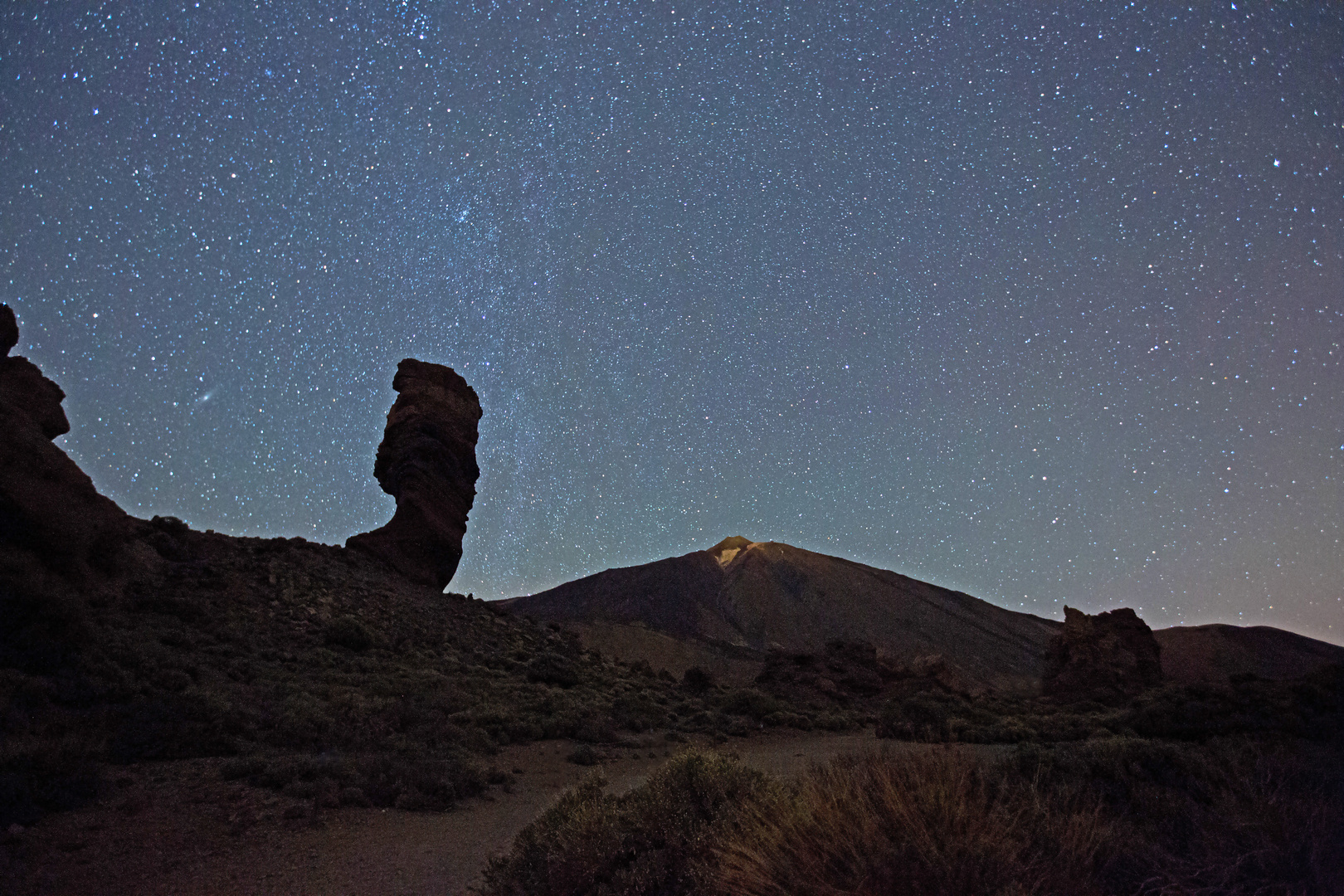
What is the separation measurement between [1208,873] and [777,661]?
26188 mm

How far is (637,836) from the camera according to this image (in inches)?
200

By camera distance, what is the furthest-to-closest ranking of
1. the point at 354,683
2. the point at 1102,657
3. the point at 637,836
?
the point at 1102,657 → the point at 354,683 → the point at 637,836

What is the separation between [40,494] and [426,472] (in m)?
17.7

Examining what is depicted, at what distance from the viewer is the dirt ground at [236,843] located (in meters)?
5.69

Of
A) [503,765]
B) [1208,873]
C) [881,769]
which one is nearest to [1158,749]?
[1208,873]

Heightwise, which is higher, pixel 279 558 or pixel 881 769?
pixel 279 558

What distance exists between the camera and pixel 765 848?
12.2 ft

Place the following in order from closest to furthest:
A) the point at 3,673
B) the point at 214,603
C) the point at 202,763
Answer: the point at 202,763 → the point at 3,673 → the point at 214,603

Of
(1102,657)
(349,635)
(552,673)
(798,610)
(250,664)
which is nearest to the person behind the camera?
(250,664)

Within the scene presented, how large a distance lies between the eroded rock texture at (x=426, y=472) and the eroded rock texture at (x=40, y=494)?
13.6 m

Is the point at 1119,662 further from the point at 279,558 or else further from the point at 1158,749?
the point at 279,558

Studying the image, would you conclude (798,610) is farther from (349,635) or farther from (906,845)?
(906,845)

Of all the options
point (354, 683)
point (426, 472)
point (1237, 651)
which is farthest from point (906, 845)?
point (1237, 651)

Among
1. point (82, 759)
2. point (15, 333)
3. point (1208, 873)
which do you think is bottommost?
point (82, 759)
